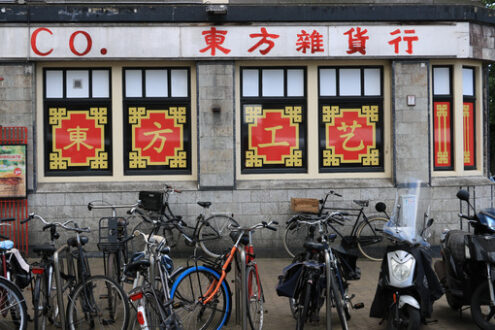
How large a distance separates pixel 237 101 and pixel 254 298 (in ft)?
18.4

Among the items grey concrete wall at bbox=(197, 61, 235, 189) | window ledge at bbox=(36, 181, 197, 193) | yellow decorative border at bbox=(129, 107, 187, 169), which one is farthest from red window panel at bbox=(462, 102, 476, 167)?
yellow decorative border at bbox=(129, 107, 187, 169)

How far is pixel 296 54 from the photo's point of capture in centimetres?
1155

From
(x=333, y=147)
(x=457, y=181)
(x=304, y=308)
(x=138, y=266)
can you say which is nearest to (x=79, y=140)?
(x=333, y=147)

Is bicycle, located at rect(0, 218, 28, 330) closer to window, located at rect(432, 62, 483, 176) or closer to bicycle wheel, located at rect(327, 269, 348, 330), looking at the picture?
bicycle wheel, located at rect(327, 269, 348, 330)

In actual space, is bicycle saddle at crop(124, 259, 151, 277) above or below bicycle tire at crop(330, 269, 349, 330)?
above

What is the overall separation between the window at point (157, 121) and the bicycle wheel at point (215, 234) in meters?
1.17

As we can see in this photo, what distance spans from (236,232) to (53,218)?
5782 mm

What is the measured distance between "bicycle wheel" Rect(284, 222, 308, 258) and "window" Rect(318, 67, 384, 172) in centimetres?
136

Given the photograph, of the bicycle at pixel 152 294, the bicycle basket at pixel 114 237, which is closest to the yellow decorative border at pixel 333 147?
the bicycle basket at pixel 114 237

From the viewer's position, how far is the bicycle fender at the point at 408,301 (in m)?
6.24

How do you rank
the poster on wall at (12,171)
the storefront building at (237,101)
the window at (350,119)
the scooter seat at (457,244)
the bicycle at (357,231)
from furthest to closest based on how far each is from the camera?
1. the window at (350,119)
2. the storefront building at (237,101)
3. the bicycle at (357,231)
4. the poster on wall at (12,171)
5. the scooter seat at (457,244)

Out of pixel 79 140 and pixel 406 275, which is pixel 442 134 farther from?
pixel 79 140

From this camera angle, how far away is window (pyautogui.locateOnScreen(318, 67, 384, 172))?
11.9 metres

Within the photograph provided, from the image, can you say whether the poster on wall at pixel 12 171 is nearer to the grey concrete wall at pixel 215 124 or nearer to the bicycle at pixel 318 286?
the grey concrete wall at pixel 215 124
